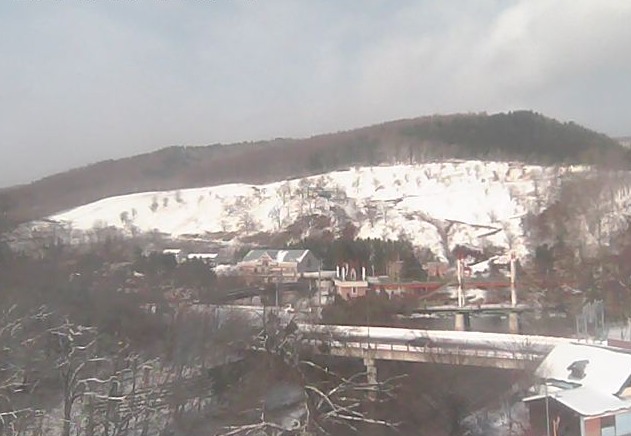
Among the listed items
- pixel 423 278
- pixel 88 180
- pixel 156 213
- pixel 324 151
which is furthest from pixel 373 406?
pixel 324 151

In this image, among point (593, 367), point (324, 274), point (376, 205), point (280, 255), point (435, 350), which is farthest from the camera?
point (376, 205)

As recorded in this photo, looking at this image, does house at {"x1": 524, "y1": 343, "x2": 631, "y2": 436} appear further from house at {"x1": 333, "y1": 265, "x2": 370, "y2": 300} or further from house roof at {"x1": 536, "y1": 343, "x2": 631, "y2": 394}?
house at {"x1": 333, "y1": 265, "x2": 370, "y2": 300}

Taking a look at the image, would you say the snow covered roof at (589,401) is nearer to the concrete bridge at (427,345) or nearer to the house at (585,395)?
the house at (585,395)

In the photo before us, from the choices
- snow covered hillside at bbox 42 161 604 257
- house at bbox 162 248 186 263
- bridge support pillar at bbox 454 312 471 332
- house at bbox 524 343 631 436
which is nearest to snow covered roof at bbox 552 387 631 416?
house at bbox 524 343 631 436

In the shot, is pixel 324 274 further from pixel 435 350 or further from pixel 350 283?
pixel 435 350

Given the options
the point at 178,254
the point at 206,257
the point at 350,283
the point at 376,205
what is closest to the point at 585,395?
the point at 350,283
